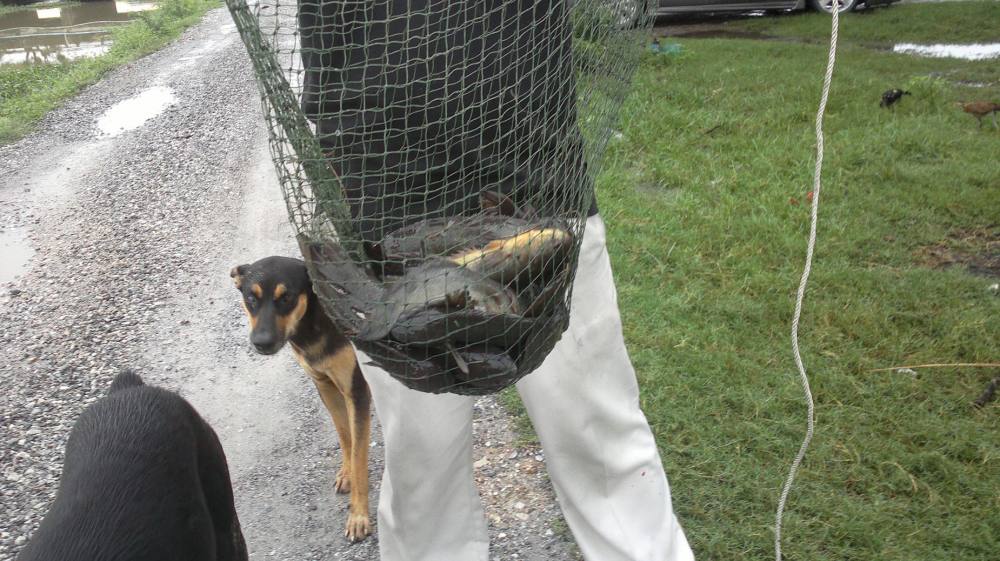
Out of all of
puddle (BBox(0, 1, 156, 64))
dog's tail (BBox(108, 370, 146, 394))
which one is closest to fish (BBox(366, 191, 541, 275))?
dog's tail (BBox(108, 370, 146, 394))

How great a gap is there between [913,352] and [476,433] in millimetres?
1888

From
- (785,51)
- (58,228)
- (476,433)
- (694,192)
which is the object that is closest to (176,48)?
(58,228)

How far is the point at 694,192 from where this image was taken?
16.8 ft

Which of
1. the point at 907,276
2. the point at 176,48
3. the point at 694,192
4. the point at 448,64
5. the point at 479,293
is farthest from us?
the point at 176,48

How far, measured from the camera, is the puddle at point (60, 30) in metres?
13.1

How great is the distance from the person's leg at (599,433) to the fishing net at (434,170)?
392mm

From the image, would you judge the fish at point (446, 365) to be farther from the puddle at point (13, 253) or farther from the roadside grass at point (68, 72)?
the roadside grass at point (68, 72)

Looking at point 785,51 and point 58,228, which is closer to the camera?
point 58,228

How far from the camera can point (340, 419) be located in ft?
10.2

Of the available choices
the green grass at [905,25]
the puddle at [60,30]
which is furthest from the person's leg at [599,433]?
the puddle at [60,30]

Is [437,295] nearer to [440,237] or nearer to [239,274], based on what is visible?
[440,237]

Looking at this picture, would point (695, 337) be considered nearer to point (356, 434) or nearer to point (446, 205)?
point (356, 434)

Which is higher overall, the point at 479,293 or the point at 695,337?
the point at 479,293

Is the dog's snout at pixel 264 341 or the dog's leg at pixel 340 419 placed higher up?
the dog's snout at pixel 264 341
